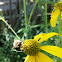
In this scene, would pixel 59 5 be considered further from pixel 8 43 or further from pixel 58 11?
pixel 8 43

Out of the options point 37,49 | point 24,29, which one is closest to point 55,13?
point 37,49

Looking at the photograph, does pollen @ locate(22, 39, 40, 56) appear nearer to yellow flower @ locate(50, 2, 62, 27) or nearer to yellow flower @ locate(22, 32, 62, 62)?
yellow flower @ locate(22, 32, 62, 62)

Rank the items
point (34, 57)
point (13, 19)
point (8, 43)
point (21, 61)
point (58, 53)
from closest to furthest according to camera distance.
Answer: point (58, 53), point (34, 57), point (21, 61), point (8, 43), point (13, 19)

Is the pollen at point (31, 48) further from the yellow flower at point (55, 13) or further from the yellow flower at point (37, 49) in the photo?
the yellow flower at point (55, 13)

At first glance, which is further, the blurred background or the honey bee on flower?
the blurred background

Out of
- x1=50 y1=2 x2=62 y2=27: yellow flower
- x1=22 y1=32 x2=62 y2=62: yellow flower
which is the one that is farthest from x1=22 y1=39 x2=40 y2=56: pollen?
x1=50 y1=2 x2=62 y2=27: yellow flower

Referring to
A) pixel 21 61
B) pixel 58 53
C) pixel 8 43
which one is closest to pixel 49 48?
pixel 58 53

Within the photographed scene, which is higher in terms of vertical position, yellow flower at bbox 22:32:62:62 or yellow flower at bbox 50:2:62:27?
yellow flower at bbox 50:2:62:27

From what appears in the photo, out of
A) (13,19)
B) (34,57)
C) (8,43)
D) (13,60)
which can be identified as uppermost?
(13,19)
